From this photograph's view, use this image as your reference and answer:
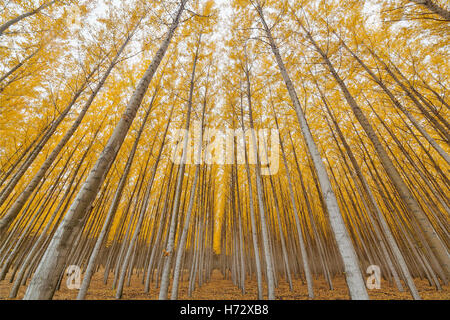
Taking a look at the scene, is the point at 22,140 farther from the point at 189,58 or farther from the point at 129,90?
the point at 189,58

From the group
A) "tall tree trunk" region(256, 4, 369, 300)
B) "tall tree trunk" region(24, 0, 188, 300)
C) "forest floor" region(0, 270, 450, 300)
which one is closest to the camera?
"tall tree trunk" region(24, 0, 188, 300)

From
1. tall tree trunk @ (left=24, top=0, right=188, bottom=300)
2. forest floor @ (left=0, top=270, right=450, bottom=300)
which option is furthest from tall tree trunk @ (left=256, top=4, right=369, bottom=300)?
forest floor @ (left=0, top=270, right=450, bottom=300)

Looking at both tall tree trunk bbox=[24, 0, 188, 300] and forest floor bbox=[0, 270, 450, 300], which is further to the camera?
forest floor bbox=[0, 270, 450, 300]

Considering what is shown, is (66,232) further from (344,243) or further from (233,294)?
(233,294)

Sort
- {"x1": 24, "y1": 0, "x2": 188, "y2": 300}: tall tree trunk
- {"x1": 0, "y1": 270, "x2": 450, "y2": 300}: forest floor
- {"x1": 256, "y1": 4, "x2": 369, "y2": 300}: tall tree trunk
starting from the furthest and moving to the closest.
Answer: {"x1": 0, "y1": 270, "x2": 450, "y2": 300}: forest floor
{"x1": 256, "y1": 4, "x2": 369, "y2": 300}: tall tree trunk
{"x1": 24, "y1": 0, "x2": 188, "y2": 300}: tall tree trunk

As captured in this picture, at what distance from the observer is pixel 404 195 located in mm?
3250

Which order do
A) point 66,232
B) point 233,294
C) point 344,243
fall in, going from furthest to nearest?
point 233,294 < point 344,243 < point 66,232

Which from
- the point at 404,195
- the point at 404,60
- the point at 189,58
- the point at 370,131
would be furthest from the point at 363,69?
the point at 189,58

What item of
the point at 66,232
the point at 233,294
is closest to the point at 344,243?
the point at 66,232

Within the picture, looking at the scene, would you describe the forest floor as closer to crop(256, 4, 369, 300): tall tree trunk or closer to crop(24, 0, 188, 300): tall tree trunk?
crop(256, 4, 369, 300): tall tree trunk

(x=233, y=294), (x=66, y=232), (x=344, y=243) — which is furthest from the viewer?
(x=233, y=294)

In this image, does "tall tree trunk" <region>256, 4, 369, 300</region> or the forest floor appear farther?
the forest floor

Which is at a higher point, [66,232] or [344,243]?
[344,243]
